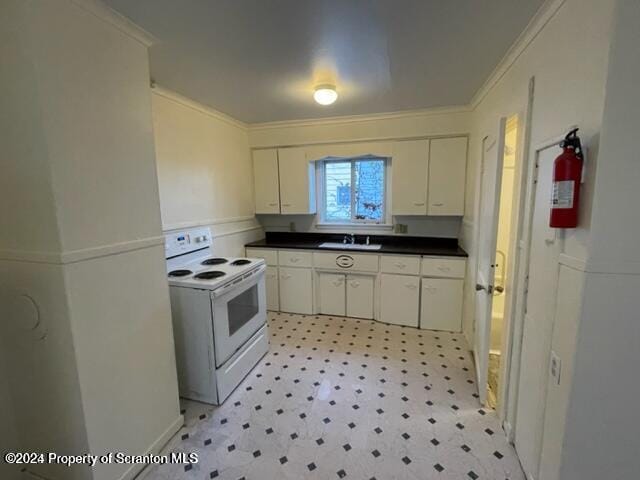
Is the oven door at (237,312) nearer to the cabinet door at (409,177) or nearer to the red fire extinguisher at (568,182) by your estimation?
the cabinet door at (409,177)

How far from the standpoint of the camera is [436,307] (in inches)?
120

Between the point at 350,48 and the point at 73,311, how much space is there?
6.60ft

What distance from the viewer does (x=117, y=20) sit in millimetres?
1413

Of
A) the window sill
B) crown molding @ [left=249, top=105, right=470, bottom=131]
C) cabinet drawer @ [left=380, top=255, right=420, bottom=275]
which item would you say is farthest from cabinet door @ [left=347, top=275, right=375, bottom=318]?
crown molding @ [left=249, top=105, right=470, bottom=131]

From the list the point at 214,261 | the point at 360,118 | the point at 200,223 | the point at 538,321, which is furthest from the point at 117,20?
the point at 538,321

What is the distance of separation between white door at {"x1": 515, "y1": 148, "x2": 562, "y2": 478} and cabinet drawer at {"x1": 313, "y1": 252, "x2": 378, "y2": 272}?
175 centimetres

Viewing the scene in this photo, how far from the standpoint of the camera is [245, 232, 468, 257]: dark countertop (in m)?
3.10

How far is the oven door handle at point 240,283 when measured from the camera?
1975mm

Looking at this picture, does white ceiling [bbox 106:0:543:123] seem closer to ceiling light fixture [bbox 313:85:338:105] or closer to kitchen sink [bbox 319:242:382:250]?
ceiling light fixture [bbox 313:85:338:105]

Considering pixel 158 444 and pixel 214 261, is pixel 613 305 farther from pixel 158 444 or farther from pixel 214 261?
pixel 214 261

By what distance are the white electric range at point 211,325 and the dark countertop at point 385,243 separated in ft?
3.84

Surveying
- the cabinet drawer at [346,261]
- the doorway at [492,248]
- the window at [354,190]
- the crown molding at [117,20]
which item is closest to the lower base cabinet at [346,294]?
the cabinet drawer at [346,261]

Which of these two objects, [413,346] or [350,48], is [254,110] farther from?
[413,346]

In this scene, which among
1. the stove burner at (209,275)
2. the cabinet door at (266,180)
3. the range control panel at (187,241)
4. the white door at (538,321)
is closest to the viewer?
the white door at (538,321)
